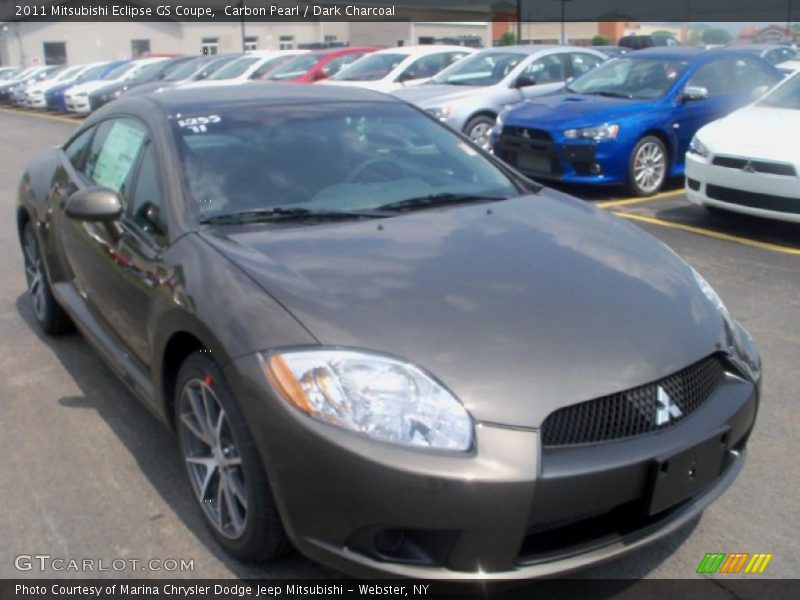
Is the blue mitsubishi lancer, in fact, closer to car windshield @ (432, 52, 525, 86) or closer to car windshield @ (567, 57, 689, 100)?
car windshield @ (567, 57, 689, 100)

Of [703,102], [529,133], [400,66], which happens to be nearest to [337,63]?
[400,66]

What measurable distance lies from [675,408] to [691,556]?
0.65 metres

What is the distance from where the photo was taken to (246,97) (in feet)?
13.0

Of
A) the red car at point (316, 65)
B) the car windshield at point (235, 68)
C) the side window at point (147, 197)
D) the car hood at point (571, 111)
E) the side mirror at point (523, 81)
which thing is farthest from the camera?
the car windshield at point (235, 68)

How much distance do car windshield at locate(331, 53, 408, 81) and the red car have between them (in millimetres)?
1703

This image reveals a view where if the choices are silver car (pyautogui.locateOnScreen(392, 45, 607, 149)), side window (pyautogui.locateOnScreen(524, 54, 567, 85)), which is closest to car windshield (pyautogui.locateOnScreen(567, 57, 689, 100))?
silver car (pyautogui.locateOnScreen(392, 45, 607, 149))

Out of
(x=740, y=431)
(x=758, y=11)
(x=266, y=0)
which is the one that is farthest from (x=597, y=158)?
(x=266, y=0)

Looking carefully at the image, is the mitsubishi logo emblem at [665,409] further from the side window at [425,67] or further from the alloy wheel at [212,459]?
the side window at [425,67]

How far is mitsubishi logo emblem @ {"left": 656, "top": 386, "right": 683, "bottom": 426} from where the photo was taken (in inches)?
96.5

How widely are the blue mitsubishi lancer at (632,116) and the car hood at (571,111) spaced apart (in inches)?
0.4

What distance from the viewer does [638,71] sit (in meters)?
9.65

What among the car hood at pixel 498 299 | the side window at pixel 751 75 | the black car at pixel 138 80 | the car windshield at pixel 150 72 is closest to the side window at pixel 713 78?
the side window at pixel 751 75

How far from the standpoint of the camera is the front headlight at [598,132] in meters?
8.60

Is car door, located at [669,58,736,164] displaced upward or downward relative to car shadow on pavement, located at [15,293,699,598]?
upward
